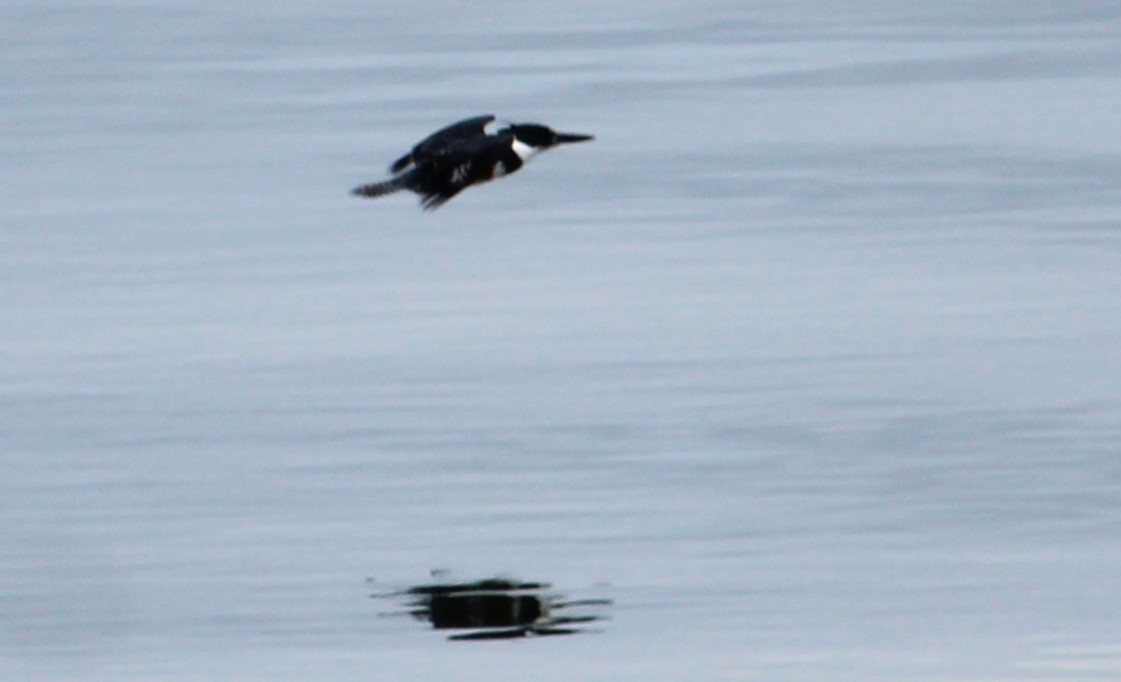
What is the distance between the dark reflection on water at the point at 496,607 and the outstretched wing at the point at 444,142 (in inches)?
66.4

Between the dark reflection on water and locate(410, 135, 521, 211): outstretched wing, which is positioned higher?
locate(410, 135, 521, 211): outstretched wing

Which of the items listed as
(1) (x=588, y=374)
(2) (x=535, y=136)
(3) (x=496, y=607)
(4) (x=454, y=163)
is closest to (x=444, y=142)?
(4) (x=454, y=163)

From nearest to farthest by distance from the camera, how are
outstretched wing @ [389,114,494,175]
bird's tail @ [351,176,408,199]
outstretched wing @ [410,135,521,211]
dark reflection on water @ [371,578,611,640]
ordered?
dark reflection on water @ [371,578,611,640], outstretched wing @ [410,135,521,211], bird's tail @ [351,176,408,199], outstretched wing @ [389,114,494,175]

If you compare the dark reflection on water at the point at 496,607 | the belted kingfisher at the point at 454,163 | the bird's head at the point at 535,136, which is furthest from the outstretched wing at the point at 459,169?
the dark reflection on water at the point at 496,607

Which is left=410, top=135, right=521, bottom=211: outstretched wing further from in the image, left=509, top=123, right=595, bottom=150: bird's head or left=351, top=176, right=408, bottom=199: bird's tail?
left=509, top=123, right=595, bottom=150: bird's head

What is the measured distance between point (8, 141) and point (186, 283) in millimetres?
4540

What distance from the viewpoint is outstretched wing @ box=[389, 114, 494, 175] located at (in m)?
8.92


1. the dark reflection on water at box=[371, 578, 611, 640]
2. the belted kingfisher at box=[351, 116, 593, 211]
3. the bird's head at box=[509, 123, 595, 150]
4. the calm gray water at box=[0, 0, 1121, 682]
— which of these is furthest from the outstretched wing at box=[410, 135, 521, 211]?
the dark reflection on water at box=[371, 578, 611, 640]

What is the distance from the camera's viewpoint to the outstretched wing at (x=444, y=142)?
892cm

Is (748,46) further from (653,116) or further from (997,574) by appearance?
(997,574)

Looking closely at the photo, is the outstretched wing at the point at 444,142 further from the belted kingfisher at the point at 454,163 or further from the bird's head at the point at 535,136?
the bird's head at the point at 535,136

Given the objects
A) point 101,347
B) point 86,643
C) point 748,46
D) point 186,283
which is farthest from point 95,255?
point 748,46

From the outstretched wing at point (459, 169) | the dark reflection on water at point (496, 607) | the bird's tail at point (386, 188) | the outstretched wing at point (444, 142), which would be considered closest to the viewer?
the dark reflection on water at point (496, 607)

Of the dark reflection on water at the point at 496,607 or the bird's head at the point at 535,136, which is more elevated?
the bird's head at the point at 535,136
